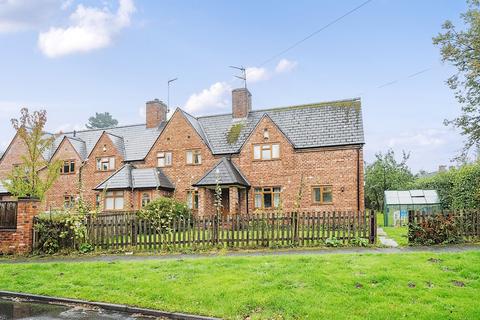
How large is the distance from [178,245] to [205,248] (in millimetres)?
1097

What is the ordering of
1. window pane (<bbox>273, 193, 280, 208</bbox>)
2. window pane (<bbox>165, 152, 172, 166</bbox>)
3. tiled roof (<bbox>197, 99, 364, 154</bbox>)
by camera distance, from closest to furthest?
tiled roof (<bbox>197, 99, 364, 154</bbox>) < window pane (<bbox>273, 193, 280, 208</bbox>) < window pane (<bbox>165, 152, 172, 166</bbox>)

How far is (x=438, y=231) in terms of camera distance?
1497cm

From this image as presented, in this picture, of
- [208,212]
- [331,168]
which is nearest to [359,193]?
[331,168]

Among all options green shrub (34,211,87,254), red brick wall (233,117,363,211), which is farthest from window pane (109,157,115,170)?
green shrub (34,211,87,254)

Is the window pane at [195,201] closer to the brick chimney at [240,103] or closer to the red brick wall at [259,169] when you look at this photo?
the red brick wall at [259,169]

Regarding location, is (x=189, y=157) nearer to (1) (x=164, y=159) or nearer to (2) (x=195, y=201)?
(1) (x=164, y=159)

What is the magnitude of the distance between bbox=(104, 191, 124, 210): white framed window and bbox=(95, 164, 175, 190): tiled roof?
2.01ft

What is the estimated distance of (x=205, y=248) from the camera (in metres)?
15.6

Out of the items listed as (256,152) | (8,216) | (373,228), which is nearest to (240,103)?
(256,152)

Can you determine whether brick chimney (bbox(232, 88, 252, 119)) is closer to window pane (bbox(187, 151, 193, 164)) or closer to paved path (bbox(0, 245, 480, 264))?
window pane (bbox(187, 151, 193, 164))

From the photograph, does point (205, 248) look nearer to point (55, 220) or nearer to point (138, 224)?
point (138, 224)

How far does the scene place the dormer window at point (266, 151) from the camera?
96.7 feet

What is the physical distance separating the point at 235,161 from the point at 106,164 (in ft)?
37.3

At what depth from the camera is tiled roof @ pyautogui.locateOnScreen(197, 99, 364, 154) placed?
1111 inches
